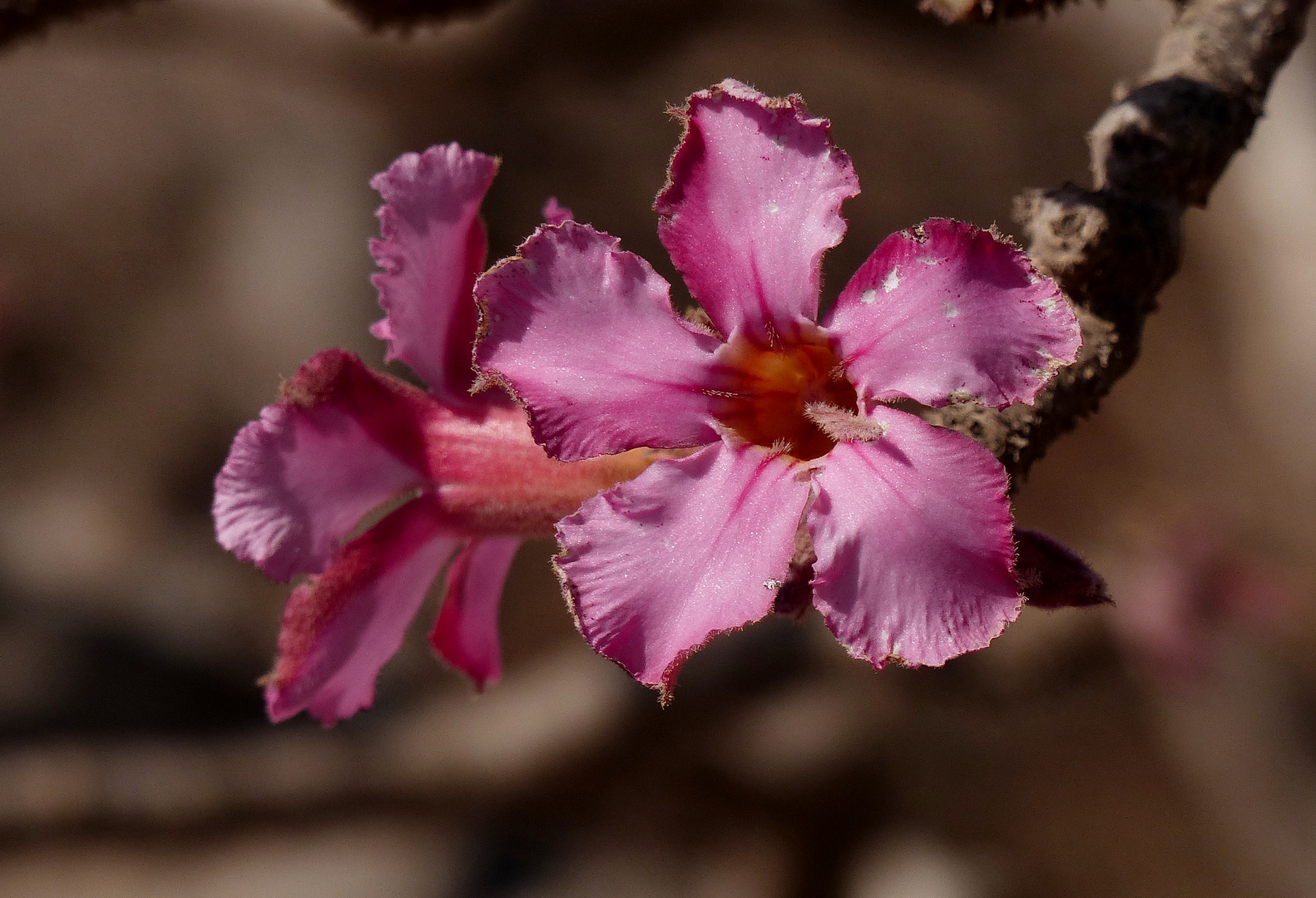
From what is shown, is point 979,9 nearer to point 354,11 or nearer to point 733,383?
point 733,383

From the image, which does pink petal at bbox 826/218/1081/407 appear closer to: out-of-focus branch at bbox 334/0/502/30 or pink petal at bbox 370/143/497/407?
pink petal at bbox 370/143/497/407

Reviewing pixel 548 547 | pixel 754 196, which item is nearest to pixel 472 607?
pixel 754 196

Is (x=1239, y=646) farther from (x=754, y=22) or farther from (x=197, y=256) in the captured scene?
(x=197, y=256)

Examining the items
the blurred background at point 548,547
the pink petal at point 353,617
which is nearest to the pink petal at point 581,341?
the pink petal at point 353,617

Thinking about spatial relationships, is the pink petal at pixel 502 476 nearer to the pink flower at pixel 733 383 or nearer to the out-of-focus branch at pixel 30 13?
the pink flower at pixel 733 383

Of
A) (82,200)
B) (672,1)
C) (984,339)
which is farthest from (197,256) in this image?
(984,339)

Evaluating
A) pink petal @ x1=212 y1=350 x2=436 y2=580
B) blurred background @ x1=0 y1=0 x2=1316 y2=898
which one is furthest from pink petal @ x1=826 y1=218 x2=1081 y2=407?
blurred background @ x1=0 y1=0 x2=1316 y2=898
